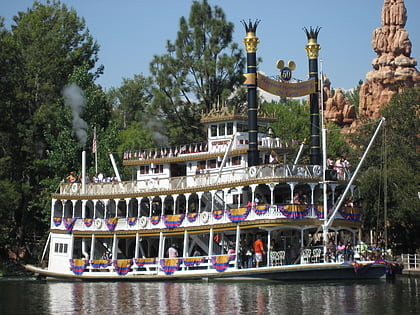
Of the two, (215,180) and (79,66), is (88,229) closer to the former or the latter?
(215,180)

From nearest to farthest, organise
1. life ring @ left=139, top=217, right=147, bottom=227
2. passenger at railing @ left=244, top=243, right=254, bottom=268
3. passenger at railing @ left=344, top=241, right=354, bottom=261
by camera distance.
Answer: passenger at railing @ left=344, top=241, right=354, bottom=261 < passenger at railing @ left=244, top=243, right=254, bottom=268 < life ring @ left=139, top=217, right=147, bottom=227

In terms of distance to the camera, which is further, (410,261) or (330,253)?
(410,261)

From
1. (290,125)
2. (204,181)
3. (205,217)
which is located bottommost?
(205,217)

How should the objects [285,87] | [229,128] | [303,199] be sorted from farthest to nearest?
[229,128]
[285,87]
[303,199]

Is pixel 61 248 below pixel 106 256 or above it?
above

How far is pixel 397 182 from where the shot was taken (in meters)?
45.8

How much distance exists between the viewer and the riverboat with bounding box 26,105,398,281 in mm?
35531

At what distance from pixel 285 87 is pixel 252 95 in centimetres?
222

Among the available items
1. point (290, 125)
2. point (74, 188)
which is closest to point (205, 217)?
point (74, 188)

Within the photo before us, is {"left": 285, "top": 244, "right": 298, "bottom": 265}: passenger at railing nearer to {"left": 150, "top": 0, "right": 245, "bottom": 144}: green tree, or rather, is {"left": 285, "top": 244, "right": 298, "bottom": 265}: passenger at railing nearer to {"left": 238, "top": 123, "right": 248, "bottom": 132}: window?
{"left": 238, "top": 123, "right": 248, "bottom": 132}: window

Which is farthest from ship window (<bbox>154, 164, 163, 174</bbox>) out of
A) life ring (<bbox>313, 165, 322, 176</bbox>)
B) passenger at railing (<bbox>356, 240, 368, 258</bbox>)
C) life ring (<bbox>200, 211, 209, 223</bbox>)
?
passenger at railing (<bbox>356, 240, 368, 258</bbox>)

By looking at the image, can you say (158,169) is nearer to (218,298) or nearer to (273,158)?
(273,158)

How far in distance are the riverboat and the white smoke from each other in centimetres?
1129

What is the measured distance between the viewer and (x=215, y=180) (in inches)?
1512
